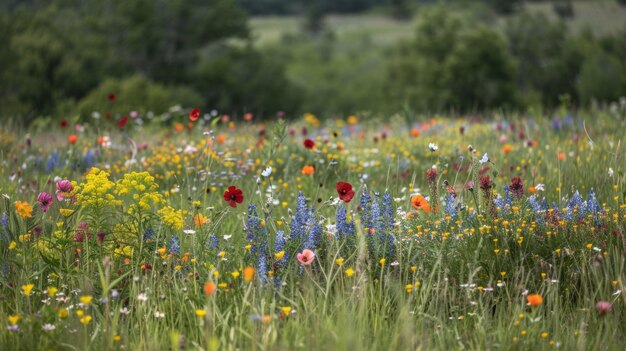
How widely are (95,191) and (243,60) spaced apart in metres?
36.9

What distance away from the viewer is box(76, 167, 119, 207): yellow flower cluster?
3805 millimetres

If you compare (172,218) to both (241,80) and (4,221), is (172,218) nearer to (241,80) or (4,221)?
(4,221)

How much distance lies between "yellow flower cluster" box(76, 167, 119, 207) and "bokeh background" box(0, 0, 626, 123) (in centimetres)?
1741

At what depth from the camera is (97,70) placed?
32.7 metres

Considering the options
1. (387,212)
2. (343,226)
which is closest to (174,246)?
(343,226)

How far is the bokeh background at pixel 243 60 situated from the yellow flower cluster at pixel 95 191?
17.4m

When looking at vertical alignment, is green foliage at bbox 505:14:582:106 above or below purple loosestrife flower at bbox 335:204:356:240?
below

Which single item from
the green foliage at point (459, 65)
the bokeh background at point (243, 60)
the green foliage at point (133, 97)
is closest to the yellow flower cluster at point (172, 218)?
the green foliage at point (133, 97)

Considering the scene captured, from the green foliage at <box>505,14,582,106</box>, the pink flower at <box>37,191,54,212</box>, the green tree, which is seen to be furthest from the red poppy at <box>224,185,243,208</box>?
the green foliage at <box>505,14,582,106</box>

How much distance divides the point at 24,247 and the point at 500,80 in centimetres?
3691

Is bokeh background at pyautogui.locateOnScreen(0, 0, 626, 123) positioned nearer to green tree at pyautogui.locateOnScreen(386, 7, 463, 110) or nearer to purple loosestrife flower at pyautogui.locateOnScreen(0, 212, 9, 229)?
green tree at pyautogui.locateOnScreen(386, 7, 463, 110)

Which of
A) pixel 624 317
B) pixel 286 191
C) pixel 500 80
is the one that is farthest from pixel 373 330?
pixel 500 80

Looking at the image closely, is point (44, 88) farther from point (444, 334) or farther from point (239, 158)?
point (444, 334)

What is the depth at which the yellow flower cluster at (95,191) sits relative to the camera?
12.5 feet
